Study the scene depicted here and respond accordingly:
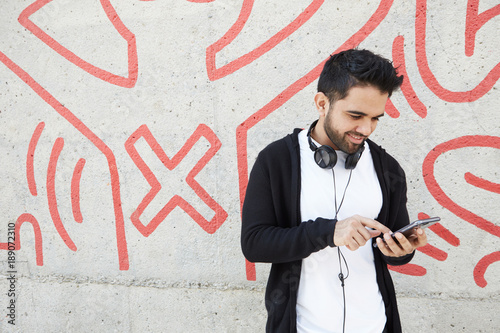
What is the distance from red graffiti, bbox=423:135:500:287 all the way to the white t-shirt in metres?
0.99

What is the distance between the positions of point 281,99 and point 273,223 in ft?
4.14

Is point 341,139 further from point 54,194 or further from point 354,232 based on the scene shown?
point 54,194

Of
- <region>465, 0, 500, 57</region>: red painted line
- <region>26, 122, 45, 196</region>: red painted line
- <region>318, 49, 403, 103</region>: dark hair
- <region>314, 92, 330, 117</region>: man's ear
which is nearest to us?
<region>318, 49, 403, 103</region>: dark hair

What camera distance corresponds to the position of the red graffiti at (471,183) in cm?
235

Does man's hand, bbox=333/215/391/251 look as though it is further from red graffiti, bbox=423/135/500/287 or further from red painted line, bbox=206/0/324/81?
red painted line, bbox=206/0/324/81

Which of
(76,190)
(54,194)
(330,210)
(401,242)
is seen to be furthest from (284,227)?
(54,194)

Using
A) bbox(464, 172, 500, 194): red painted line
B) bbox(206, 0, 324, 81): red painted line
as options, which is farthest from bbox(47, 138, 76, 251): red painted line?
bbox(464, 172, 500, 194): red painted line

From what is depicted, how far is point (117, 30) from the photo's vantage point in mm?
2799

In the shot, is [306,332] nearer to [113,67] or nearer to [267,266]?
[267,266]

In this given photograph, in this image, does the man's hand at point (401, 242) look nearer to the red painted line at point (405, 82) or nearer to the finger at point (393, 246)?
the finger at point (393, 246)

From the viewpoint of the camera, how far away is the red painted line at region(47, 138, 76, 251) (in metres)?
2.92

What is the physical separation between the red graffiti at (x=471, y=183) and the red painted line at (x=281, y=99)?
2.74 ft

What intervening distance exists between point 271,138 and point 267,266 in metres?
0.84

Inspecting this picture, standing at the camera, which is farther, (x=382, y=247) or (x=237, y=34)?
(x=237, y=34)
